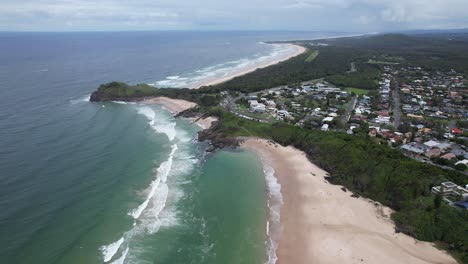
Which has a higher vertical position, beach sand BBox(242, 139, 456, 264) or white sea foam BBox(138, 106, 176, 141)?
white sea foam BBox(138, 106, 176, 141)

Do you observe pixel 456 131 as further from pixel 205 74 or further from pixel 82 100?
pixel 205 74

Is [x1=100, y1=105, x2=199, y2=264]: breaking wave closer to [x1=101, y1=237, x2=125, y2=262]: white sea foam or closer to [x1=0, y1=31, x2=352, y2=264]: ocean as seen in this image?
[x1=101, y1=237, x2=125, y2=262]: white sea foam

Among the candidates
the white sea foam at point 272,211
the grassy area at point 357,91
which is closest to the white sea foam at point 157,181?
the white sea foam at point 272,211

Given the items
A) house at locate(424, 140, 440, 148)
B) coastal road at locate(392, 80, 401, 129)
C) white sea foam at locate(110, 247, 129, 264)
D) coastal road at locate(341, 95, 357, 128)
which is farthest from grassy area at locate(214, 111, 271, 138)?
white sea foam at locate(110, 247, 129, 264)

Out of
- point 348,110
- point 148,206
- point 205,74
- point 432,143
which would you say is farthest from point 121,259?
point 205,74

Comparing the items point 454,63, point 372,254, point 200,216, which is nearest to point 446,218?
point 372,254

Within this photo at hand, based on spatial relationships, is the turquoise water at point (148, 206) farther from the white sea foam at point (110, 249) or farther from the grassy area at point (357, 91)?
the grassy area at point (357, 91)

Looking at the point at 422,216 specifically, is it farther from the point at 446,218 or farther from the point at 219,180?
the point at 219,180
